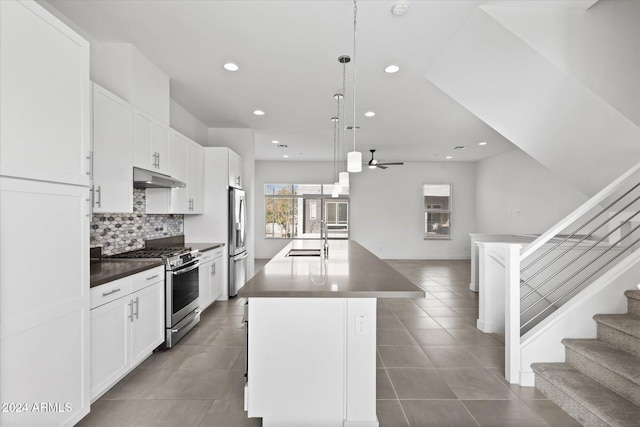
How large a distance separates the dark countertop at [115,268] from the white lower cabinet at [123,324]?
4 cm

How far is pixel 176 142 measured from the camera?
12.3 feet

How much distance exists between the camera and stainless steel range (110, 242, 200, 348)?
2973 millimetres

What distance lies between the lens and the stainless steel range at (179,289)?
2973 millimetres

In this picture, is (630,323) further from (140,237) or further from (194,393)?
(140,237)

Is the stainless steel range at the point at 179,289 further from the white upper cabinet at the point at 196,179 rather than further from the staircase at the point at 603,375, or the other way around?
the staircase at the point at 603,375

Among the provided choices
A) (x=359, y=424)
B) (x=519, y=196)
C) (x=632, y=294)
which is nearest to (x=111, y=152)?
(x=359, y=424)

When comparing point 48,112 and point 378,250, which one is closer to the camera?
point 48,112

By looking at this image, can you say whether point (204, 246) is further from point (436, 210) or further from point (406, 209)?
point (436, 210)

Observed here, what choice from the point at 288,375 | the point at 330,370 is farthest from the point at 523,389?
the point at 288,375

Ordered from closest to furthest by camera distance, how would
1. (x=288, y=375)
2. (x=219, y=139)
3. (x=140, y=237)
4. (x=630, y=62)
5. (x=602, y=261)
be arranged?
(x=288, y=375) → (x=630, y=62) → (x=602, y=261) → (x=140, y=237) → (x=219, y=139)

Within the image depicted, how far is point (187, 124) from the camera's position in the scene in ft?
15.5

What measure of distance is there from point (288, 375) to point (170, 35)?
2963 mm

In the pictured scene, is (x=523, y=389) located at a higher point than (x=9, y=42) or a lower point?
lower

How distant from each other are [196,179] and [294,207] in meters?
4.83
